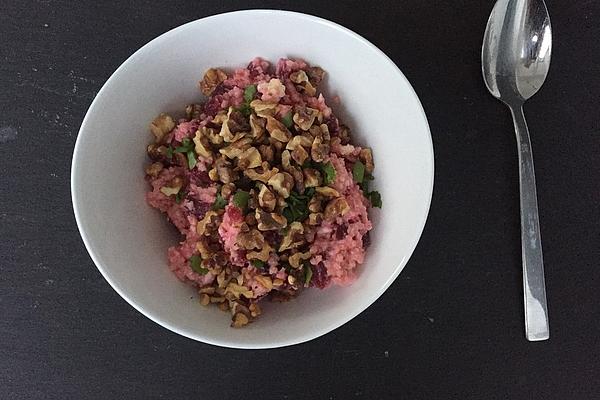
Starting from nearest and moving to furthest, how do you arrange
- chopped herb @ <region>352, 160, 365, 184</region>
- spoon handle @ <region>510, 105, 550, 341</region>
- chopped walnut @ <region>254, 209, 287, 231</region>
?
1. chopped walnut @ <region>254, 209, 287, 231</region>
2. chopped herb @ <region>352, 160, 365, 184</region>
3. spoon handle @ <region>510, 105, 550, 341</region>

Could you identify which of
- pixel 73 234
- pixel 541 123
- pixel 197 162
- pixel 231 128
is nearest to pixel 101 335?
pixel 73 234

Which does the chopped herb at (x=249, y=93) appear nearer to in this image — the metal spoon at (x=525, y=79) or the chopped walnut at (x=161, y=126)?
the chopped walnut at (x=161, y=126)

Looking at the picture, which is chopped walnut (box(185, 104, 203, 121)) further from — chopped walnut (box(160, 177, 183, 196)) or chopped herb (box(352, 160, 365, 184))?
chopped herb (box(352, 160, 365, 184))

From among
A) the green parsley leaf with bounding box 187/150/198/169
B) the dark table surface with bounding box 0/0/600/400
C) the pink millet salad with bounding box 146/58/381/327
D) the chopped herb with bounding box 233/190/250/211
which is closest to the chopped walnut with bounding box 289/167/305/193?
the pink millet salad with bounding box 146/58/381/327

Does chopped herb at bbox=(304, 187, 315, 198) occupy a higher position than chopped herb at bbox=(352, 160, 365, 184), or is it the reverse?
chopped herb at bbox=(352, 160, 365, 184)

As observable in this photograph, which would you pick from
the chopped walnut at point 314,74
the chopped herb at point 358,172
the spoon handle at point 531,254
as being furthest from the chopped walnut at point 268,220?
the spoon handle at point 531,254

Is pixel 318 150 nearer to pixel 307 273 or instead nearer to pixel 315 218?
pixel 315 218

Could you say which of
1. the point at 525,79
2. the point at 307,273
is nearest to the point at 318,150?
the point at 307,273
